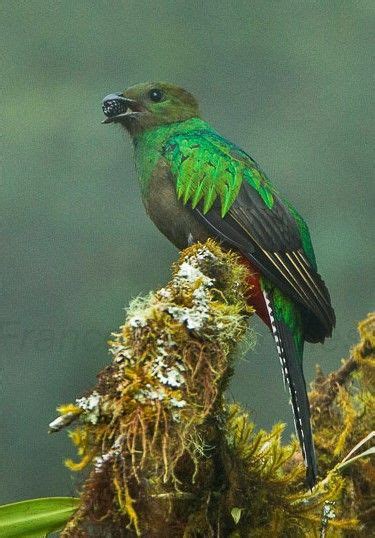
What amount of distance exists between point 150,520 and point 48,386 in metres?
5.90

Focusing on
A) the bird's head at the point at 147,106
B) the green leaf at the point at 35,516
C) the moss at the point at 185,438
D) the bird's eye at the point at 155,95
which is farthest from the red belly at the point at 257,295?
the green leaf at the point at 35,516

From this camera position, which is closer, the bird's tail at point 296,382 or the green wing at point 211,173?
the bird's tail at point 296,382

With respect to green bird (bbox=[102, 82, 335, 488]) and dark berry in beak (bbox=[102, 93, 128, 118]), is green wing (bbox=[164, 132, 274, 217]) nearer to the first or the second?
green bird (bbox=[102, 82, 335, 488])

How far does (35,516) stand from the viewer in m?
2.53

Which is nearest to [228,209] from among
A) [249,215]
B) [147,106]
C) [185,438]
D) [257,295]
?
[249,215]

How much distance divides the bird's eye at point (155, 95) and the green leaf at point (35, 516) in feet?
8.07

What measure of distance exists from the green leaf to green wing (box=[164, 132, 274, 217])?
1.73 meters

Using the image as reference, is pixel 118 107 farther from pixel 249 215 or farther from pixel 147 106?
pixel 249 215

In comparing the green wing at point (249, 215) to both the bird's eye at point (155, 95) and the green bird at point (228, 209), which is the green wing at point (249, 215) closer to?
the green bird at point (228, 209)

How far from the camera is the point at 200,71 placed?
404 inches

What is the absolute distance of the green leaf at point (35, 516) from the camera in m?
2.50

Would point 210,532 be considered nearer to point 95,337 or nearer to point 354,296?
point 354,296

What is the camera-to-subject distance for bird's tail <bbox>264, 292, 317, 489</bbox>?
2993 millimetres

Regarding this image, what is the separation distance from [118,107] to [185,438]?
2.55 metres
